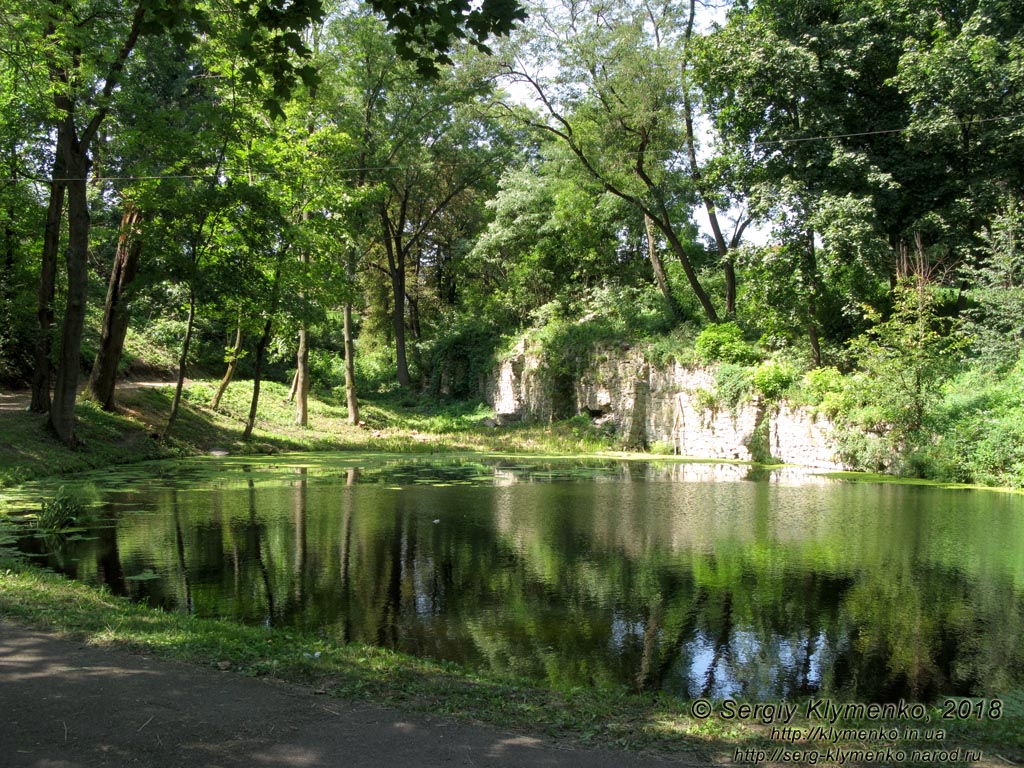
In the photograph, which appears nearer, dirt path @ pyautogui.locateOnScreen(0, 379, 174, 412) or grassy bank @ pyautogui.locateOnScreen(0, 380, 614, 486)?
grassy bank @ pyautogui.locateOnScreen(0, 380, 614, 486)

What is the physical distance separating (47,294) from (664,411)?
63.4 ft

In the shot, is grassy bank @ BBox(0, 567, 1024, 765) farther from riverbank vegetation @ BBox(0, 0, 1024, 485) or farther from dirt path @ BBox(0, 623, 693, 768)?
riverbank vegetation @ BBox(0, 0, 1024, 485)

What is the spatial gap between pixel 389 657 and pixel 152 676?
151 centimetres

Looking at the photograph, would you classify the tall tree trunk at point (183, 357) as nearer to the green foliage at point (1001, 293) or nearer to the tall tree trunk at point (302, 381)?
the tall tree trunk at point (302, 381)

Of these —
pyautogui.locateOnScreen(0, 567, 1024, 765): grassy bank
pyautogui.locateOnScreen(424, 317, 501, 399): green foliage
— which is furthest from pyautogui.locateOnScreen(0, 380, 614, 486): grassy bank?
pyautogui.locateOnScreen(0, 567, 1024, 765): grassy bank

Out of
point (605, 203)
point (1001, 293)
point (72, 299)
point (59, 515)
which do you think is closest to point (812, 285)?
point (1001, 293)

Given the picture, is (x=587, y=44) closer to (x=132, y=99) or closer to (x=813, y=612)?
(x=132, y=99)

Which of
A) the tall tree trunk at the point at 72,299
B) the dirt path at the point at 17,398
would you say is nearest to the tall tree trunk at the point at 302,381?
the dirt path at the point at 17,398

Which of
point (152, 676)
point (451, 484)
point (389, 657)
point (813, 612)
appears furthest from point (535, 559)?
point (451, 484)

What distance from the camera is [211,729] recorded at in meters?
3.83

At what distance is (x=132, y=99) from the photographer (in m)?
16.9

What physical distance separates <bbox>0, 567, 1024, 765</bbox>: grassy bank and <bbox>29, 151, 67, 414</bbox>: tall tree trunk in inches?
541

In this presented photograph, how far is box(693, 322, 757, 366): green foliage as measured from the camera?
24.9 metres

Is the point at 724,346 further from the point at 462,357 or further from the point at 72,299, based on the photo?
the point at 72,299
